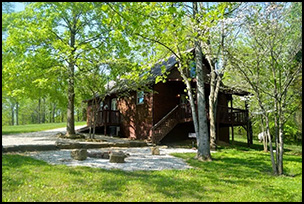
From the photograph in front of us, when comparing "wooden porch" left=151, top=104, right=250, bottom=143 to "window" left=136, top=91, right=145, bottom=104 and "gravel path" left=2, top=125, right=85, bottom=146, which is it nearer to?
"window" left=136, top=91, right=145, bottom=104

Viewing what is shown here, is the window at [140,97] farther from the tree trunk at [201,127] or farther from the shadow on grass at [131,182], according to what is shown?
the shadow on grass at [131,182]

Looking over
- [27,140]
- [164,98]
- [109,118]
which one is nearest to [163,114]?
[164,98]

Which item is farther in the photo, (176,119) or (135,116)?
(135,116)

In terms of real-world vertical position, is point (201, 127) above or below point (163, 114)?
below

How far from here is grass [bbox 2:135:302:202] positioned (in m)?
4.31

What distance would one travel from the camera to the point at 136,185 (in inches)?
199

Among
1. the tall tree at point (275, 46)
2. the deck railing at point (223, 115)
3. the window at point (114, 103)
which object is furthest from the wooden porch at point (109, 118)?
the tall tree at point (275, 46)

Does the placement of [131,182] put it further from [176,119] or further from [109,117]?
[109,117]

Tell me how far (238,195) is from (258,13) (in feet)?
17.8

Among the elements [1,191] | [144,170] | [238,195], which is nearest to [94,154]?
[144,170]

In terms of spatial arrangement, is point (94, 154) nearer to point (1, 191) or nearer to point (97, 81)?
point (1, 191)

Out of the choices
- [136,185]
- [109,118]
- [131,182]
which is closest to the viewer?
[136,185]

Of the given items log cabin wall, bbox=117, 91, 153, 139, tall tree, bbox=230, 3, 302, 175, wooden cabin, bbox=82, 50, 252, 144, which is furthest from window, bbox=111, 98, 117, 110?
tall tree, bbox=230, 3, 302, 175

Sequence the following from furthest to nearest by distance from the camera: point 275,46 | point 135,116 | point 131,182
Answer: point 135,116, point 275,46, point 131,182
